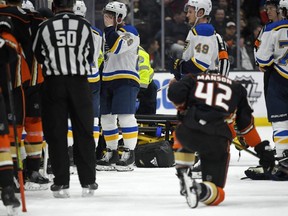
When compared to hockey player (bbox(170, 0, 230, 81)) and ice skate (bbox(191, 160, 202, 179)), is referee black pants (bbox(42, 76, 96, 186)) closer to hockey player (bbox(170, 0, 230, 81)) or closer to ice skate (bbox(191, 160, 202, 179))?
ice skate (bbox(191, 160, 202, 179))

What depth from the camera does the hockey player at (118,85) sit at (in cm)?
856

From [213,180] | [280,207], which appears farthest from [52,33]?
[280,207]

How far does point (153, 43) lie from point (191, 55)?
5548 millimetres

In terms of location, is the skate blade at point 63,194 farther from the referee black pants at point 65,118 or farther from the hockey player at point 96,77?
the hockey player at point 96,77

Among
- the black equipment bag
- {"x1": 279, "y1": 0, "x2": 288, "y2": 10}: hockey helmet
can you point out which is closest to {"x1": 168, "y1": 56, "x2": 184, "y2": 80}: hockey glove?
the black equipment bag

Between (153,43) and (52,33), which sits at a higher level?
(52,33)

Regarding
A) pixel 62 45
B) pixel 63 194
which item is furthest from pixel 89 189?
pixel 62 45

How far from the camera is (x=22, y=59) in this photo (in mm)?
6793

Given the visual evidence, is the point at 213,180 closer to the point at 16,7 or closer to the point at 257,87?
the point at 16,7

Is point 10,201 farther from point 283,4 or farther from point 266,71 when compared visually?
point 283,4

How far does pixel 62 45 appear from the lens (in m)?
6.48

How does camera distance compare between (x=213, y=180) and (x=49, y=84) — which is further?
(x=49, y=84)

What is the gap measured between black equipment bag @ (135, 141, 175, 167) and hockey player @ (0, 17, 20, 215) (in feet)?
10.2

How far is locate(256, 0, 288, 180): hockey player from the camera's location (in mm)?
7676
